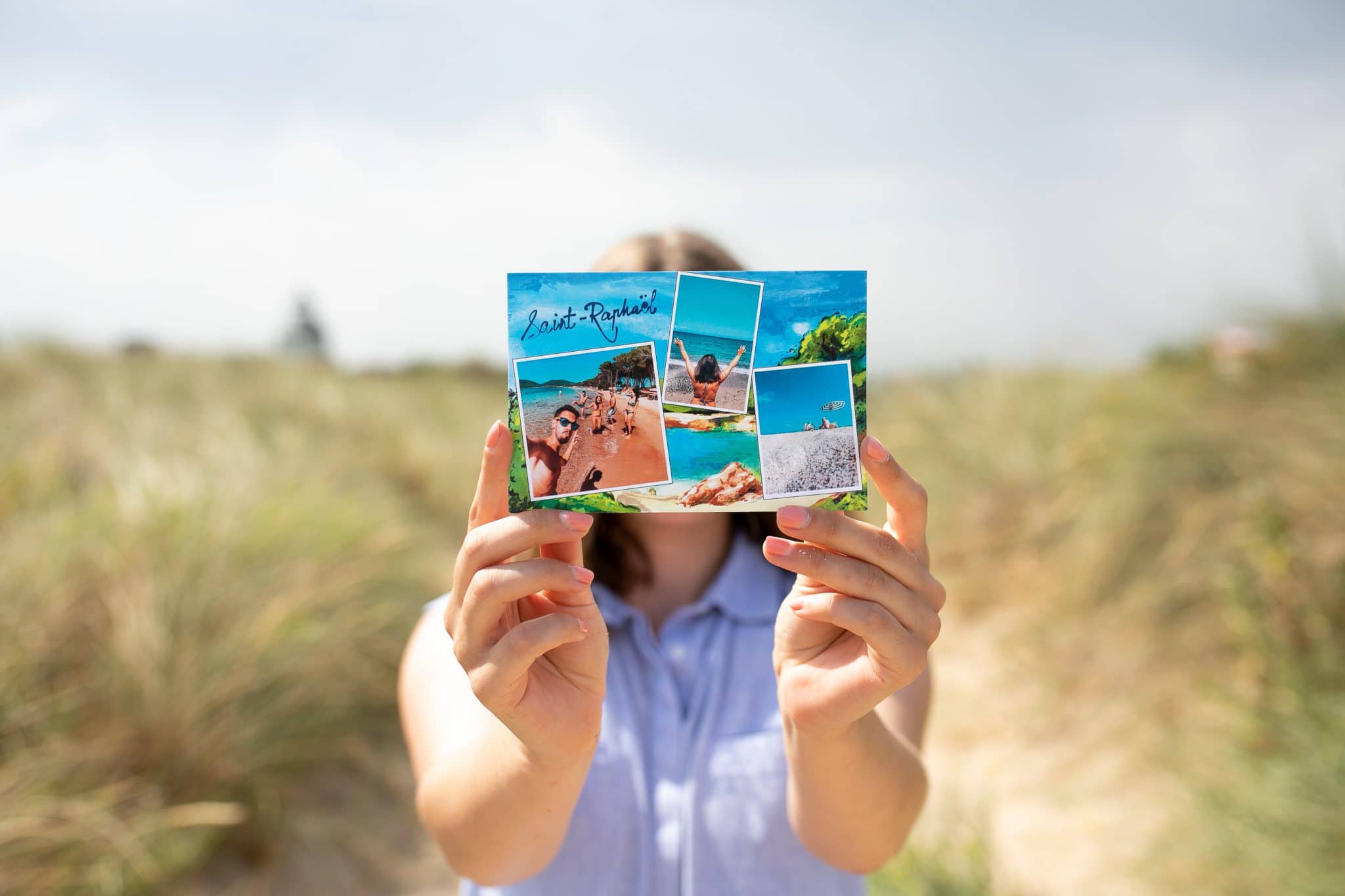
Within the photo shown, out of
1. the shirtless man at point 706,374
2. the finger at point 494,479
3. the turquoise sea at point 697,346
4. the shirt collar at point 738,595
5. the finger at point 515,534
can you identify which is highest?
the turquoise sea at point 697,346

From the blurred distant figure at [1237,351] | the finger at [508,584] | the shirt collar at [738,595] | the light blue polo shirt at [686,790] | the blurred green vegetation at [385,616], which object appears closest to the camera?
the finger at [508,584]

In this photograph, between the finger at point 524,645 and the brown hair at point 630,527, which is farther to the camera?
the brown hair at point 630,527

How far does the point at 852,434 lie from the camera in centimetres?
117

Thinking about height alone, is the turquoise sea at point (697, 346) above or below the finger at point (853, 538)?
above

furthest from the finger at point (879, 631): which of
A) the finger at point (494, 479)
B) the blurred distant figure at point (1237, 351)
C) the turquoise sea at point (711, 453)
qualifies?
the blurred distant figure at point (1237, 351)

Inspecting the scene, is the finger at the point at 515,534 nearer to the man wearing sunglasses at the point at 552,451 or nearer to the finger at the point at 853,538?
the man wearing sunglasses at the point at 552,451

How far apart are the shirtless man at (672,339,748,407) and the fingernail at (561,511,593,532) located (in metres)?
0.23

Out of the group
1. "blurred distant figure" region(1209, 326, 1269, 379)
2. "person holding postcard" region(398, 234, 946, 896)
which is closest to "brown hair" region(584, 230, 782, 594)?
"person holding postcard" region(398, 234, 946, 896)

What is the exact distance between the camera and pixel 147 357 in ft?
30.1

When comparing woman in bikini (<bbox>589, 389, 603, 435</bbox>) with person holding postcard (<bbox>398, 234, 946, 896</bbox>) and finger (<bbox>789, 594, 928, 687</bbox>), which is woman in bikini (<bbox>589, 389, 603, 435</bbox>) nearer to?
person holding postcard (<bbox>398, 234, 946, 896</bbox>)

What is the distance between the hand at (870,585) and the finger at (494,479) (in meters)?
0.38

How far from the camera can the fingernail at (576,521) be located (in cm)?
112

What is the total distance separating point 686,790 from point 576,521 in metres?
0.72

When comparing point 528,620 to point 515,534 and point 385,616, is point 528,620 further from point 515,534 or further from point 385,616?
point 385,616
